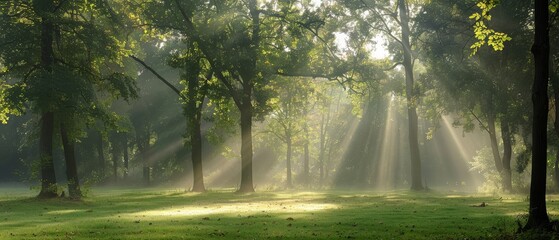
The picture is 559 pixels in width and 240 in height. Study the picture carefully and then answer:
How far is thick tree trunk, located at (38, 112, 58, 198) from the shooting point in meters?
34.2

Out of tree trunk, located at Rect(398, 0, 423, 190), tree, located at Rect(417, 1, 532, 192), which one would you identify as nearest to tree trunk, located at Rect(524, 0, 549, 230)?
tree, located at Rect(417, 1, 532, 192)

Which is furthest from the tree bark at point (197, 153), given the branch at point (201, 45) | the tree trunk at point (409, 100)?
the tree trunk at point (409, 100)

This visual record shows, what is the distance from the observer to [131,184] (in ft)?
284

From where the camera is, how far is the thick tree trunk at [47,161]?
3425 centimetres

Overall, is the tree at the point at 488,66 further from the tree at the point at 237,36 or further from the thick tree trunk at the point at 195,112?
the thick tree trunk at the point at 195,112

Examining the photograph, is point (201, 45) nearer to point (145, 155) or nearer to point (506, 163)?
point (506, 163)

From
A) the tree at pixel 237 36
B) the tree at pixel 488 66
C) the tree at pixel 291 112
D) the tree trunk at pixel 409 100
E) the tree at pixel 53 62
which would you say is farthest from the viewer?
the tree at pixel 291 112

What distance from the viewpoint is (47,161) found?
114ft

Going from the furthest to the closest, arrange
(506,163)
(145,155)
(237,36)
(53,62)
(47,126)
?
(145,155) < (506,163) < (237,36) < (47,126) < (53,62)

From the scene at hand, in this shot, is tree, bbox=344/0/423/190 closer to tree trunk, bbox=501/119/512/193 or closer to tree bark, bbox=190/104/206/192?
tree trunk, bbox=501/119/512/193

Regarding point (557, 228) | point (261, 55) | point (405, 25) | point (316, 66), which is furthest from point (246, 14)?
point (557, 228)

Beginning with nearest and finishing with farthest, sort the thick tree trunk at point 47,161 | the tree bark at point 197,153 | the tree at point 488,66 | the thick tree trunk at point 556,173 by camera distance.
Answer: the thick tree trunk at point 47,161 → the tree at point 488,66 → the thick tree trunk at point 556,173 → the tree bark at point 197,153

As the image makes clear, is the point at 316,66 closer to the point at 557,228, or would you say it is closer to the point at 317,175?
the point at 557,228

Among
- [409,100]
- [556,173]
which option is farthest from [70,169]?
[556,173]
